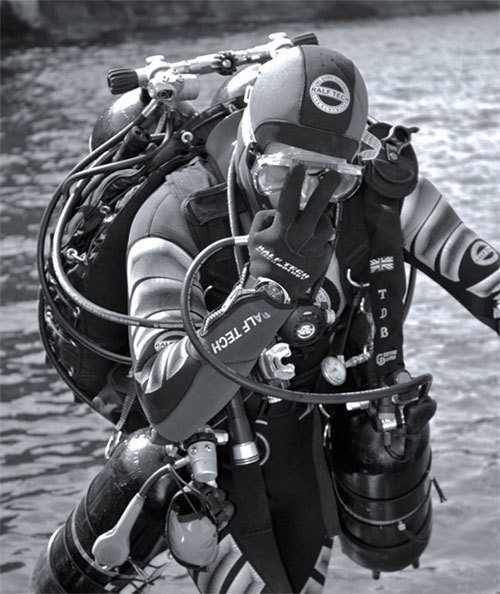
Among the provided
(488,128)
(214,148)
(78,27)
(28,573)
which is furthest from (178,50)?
(214,148)

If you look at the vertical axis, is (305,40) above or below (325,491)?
above

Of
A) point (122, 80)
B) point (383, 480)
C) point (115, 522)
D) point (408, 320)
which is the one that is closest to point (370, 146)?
point (122, 80)

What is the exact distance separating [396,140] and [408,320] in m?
4.02

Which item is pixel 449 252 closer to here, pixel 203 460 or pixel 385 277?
pixel 385 277

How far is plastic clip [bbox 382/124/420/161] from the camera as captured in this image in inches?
128

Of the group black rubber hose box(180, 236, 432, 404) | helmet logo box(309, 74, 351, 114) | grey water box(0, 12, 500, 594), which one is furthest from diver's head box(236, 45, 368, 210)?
grey water box(0, 12, 500, 594)

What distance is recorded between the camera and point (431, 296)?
7.60m

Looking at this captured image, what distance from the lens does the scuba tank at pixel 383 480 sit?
3285 mm

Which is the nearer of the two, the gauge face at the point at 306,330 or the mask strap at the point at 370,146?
the gauge face at the point at 306,330

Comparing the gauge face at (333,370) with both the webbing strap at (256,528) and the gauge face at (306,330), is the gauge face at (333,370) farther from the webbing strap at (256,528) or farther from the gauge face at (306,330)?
the webbing strap at (256,528)

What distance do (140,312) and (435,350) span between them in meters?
4.10

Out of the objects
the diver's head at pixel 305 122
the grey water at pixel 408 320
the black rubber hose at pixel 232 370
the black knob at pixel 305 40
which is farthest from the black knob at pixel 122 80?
the grey water at pixel 408 320

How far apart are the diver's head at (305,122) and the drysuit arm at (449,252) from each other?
525mm

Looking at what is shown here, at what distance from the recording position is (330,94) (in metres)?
2.90
